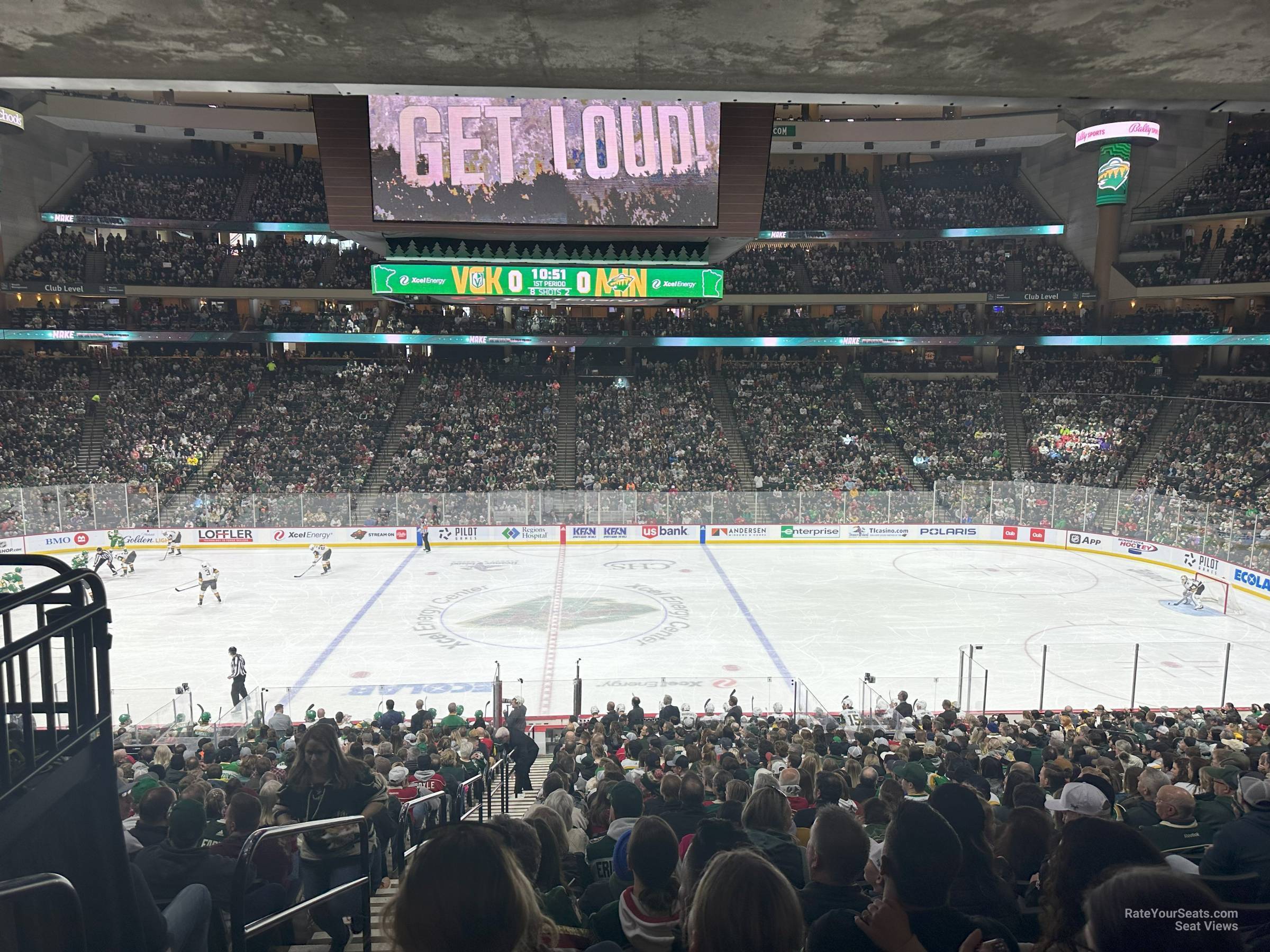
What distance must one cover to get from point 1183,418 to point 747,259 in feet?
70.9

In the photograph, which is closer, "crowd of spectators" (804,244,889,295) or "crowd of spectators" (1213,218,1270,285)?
"crowd of spectators" (1213,218,1270,285)

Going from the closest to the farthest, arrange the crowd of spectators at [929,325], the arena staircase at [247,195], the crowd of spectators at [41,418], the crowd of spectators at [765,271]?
the crowd of spectators at [41,418], the crowd of spectators at [929,325], the arena staircase at [247,195], the crowd of spectators at [765,271]

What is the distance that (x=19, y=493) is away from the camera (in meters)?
28.3

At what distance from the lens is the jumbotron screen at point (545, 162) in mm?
14625

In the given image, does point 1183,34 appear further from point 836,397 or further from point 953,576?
point 836,397

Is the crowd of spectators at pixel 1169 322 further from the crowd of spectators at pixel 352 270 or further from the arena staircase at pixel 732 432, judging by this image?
the crowd of spectators at pixel 352 270

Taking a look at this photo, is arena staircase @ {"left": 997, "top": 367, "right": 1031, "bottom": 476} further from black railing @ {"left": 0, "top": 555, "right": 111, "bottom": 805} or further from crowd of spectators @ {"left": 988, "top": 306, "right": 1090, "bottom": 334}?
black railing @ {"left": 0, "top": 555, "right": 111, "bottom": 805}

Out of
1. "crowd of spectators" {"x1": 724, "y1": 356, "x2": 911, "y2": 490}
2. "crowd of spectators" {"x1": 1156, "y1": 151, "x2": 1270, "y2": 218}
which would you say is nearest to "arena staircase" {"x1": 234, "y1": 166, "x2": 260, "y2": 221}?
"crowd of spectators" {"x1": 724, "y1": 356, "x2": 911, "y2": 490}

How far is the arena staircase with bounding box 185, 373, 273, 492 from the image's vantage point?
34.8 metres

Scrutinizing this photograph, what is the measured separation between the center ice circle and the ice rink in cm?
8

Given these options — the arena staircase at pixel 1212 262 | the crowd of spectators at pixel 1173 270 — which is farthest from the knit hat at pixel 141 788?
the arena staircase at pixel 1212 262

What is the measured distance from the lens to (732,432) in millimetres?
40125

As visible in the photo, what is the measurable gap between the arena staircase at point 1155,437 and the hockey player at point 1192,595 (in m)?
11.0

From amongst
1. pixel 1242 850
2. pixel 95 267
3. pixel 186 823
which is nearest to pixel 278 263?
pixel 95 267
